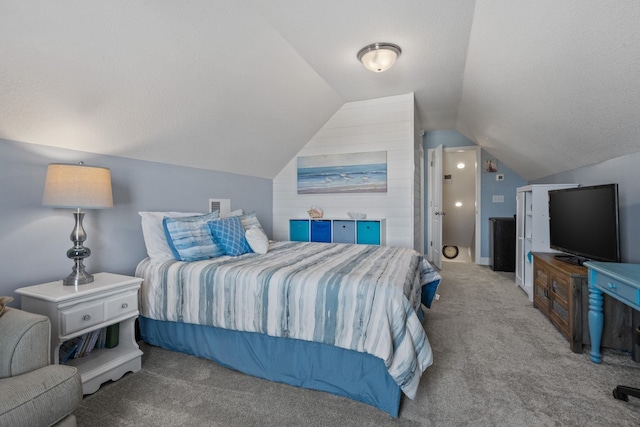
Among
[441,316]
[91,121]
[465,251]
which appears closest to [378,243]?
[441,316]

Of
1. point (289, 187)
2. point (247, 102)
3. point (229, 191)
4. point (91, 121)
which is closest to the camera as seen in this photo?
point (91, 121)

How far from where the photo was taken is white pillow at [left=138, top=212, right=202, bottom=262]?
7.65 feet

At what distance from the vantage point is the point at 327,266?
2062 millimetres

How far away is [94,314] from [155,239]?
0.74 metres

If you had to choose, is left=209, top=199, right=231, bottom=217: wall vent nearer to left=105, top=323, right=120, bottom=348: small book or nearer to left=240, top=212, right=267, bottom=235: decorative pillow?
left=240, top=212, right=267, bottom=235: decorative pillow

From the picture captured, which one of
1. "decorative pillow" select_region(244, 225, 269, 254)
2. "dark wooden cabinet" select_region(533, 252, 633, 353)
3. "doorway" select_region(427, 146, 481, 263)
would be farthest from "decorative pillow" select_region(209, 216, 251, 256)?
"doorway" select_region(427, 146, 481, 263)

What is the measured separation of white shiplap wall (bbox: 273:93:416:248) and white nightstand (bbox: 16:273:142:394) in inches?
104

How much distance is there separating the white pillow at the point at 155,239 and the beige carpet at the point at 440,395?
2.33ft

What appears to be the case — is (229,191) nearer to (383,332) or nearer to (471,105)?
(383,332)

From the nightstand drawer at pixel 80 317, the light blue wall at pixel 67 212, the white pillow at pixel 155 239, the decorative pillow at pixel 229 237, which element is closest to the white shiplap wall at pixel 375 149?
the light blue wall at pixel 67 212

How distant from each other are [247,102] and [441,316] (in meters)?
2.85

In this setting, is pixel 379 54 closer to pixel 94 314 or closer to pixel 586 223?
pixel 586 223

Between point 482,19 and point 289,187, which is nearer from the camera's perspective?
point 482,19

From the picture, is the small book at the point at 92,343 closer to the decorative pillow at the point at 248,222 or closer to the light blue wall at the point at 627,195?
the decorative pillow at the point at 248,222
